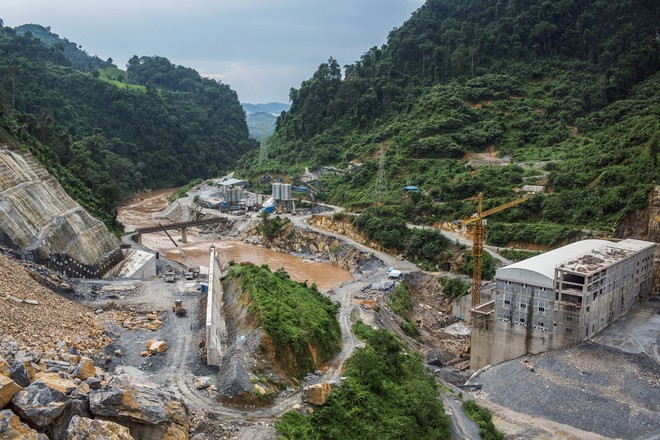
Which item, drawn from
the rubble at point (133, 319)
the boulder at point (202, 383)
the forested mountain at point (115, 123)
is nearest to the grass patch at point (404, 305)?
the rubble at point (133, 319)

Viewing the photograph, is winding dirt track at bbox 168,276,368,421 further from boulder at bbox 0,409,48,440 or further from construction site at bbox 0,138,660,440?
boulder at bbox 0,409,48,440

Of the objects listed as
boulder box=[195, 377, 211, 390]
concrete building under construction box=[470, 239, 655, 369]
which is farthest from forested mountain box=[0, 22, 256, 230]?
boulder box=[195, 377, 211, 390]

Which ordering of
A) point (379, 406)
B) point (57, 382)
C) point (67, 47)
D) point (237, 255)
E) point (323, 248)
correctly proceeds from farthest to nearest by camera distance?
point (67, 47) < point (237, 255) < point (323, 248) < point (379, 406) < point (57, 382)

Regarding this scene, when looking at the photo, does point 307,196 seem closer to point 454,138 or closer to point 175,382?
point 454,138

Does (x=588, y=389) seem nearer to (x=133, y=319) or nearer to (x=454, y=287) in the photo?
(x=454, y=287)

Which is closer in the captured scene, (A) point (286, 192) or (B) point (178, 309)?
(B) point (178, 309)

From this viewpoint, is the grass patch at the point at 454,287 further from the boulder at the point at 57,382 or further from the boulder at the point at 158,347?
the boulder at the point at 57,382

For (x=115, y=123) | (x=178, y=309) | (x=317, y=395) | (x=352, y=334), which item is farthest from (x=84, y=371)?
(x=115, y=123)
